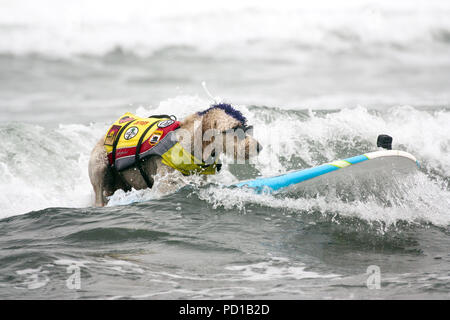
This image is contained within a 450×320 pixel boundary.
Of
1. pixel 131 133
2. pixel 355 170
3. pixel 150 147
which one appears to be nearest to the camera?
pixel 355 170

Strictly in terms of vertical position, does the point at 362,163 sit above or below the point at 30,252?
above

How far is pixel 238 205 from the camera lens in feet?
20.2

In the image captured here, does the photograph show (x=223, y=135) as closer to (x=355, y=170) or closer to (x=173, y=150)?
(x=173, y=150)

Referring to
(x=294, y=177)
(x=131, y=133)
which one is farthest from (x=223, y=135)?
(x=131, y=133)

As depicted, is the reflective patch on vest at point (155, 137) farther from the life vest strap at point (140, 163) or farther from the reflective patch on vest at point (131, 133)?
the reflective patch on vest at point (131, 133)

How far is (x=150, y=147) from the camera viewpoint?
640cm

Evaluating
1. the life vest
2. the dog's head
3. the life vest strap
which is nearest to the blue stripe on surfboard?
the dog's head

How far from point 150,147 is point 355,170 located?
2385 mm

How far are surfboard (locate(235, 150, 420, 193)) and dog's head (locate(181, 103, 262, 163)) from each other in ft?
1.74

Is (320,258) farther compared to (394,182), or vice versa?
(394,182)
